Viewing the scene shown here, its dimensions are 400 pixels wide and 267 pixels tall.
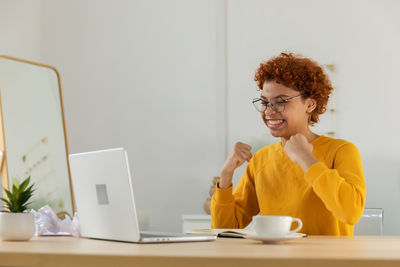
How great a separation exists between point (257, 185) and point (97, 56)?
270 centimetres

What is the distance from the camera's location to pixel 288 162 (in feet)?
7.30

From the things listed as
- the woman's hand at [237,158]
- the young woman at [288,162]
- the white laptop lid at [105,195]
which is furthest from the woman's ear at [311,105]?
the white laptop lid at [105,195]

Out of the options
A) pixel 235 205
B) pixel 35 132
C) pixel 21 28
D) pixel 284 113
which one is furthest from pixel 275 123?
pixel 21 28

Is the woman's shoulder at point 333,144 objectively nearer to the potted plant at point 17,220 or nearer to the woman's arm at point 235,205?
the woman's arm at point 235,205

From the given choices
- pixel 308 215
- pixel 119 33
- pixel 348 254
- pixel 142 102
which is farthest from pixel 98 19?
pixel 348 254

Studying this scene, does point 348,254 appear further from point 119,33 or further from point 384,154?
point 119,33

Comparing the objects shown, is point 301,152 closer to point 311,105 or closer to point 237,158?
point 237,158

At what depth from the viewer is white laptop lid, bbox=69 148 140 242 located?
52.0 inches

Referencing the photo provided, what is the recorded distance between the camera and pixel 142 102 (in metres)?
4.47

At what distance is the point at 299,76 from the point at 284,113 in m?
0.17

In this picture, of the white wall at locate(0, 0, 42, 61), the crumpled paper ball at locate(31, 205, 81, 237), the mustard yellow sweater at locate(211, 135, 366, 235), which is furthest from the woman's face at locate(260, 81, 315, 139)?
the white wall at locate(0, 0, 42, 61)

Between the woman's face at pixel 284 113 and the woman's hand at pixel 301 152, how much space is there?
247 mm

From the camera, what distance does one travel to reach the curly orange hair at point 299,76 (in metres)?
2.21

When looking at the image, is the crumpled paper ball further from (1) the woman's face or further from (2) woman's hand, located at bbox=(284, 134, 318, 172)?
(1) the woman's face
